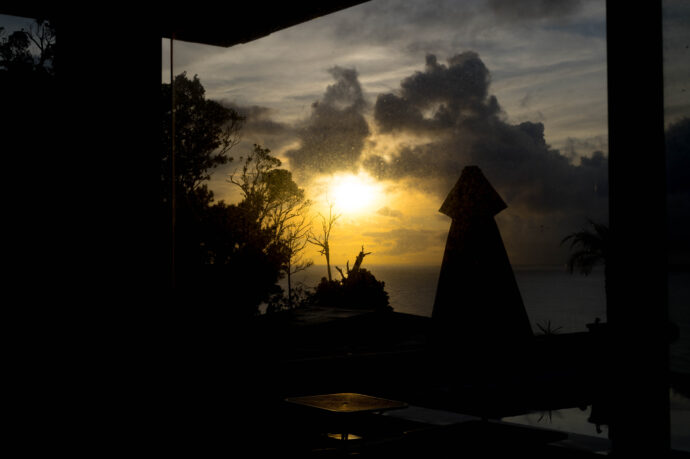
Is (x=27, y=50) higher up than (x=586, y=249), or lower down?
higher up

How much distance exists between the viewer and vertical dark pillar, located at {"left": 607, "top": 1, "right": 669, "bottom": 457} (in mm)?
1820

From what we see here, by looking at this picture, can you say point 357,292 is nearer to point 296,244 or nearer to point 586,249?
point 296,244

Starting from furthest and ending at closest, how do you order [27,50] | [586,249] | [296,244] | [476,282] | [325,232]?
[296,244] → [325,232] → [27,50] → [586,249] → [476,282]

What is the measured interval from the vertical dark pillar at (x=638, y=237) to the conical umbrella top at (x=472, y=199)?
314 centimetres

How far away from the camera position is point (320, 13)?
10.8 feet

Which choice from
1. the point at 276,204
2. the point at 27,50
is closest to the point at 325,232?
the point at 276,204

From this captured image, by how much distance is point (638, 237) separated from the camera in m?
1.87

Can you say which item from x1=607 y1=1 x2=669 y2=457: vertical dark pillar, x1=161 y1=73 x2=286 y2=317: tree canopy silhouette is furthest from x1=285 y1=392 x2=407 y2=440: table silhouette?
x1=161 y1=73 x2=286 y2=317: tree canopy silhouette

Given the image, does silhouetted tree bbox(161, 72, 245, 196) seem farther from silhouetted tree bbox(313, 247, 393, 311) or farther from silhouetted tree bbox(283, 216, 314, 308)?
silhouetted tree bbox(313, 247, 393, 311)

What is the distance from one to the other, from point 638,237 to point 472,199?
319 centimetres

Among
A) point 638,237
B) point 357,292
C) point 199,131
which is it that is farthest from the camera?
point 199,131

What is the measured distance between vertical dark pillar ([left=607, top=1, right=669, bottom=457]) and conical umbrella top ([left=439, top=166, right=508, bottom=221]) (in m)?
3.14

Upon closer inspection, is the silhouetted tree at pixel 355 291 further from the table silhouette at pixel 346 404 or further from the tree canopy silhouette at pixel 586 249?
the table silhouette at pixel 346 404

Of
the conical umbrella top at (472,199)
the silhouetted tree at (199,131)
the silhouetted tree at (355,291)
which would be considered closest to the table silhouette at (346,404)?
the conical umbrella top at (472,199)
